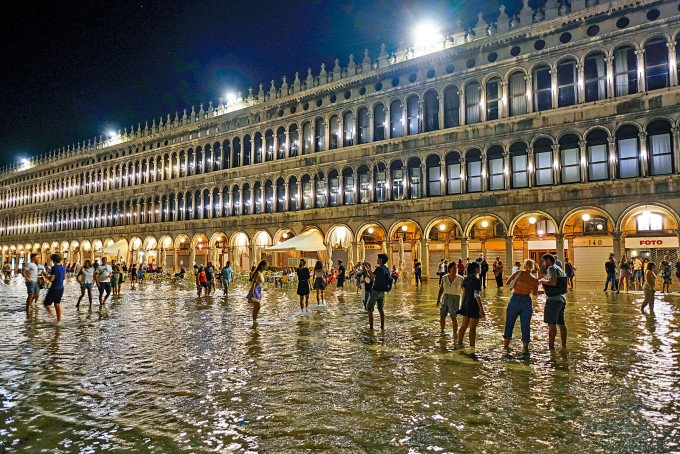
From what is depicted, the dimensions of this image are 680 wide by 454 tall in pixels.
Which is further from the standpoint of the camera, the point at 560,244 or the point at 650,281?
the point at 560,244

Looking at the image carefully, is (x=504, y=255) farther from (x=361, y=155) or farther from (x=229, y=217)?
(x=229, y=217)

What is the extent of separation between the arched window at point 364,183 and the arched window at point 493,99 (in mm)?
8884

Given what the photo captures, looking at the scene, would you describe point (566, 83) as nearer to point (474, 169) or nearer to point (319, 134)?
point (474, 169)

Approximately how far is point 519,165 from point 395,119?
913 cm

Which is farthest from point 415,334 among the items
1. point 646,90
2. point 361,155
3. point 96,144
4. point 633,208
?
point 96,144

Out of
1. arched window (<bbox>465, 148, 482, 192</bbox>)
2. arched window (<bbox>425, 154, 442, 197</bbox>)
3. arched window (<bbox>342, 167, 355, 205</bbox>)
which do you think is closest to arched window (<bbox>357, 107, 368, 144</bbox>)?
arched window (<bbox>342, 167, 355, 205</bbox>)

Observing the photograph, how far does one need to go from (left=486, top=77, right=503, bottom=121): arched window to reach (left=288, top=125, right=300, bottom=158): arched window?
1521cm

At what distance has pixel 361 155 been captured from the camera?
31.9 metres

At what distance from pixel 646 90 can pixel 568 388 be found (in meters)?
22.8

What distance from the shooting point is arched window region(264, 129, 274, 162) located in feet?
123

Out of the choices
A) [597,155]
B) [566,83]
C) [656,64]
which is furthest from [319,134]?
[656,64]

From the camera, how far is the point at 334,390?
5918 millimetres

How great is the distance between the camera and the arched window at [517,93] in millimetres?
26188

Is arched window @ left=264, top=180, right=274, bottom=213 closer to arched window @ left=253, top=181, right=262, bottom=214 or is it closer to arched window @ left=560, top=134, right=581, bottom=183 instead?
arched window @ left=253, top=181, right=262, bottom=214
